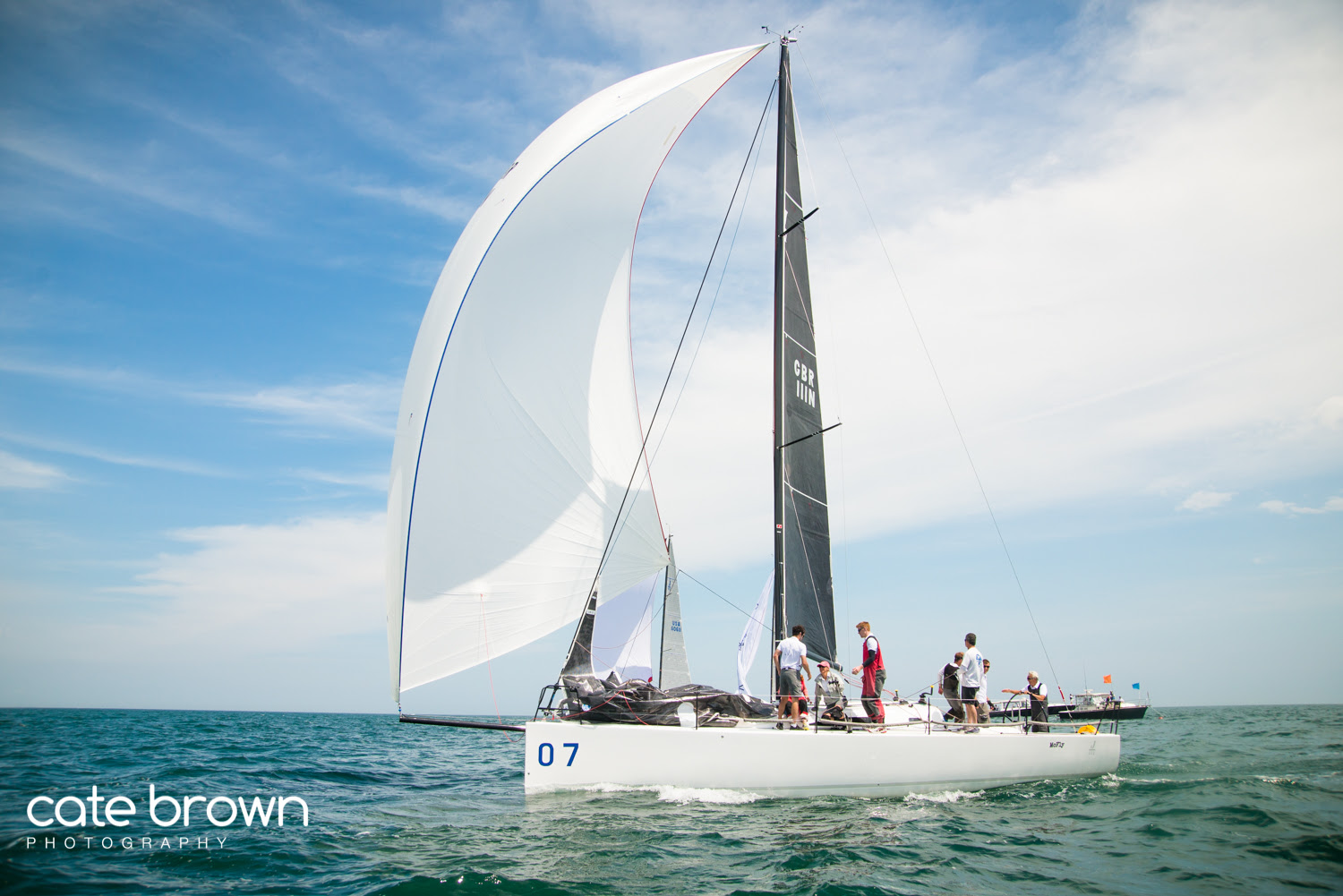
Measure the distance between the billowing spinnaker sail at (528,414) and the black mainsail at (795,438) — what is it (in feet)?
7.36

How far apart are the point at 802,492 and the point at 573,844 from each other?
6.87 m

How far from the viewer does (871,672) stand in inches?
388

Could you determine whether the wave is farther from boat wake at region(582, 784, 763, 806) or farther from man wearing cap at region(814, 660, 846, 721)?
man wearing cap at region(814, 660, 846, 721)

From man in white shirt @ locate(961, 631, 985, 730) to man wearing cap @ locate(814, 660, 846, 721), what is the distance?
1750 mm

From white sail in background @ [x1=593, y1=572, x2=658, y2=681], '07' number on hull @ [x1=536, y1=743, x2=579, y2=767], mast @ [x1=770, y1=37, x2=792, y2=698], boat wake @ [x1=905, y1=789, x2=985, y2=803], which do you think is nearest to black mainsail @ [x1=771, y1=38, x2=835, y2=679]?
mast @ [x1=770, y1=37, x2=792, y2=698]

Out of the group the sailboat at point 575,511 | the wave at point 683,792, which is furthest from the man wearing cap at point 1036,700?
the wave at point 683,792

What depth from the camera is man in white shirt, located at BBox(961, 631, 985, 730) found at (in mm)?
10312

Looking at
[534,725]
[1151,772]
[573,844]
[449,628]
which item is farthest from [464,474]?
[1151,772]

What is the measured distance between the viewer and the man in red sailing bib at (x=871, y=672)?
971cm

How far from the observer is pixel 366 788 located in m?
10.8

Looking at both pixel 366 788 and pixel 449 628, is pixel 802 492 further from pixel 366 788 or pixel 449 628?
pixel 366 788

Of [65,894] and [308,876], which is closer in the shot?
[65,894]

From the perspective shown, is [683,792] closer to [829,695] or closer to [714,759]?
[714,759]

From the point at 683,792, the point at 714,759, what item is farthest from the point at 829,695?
the point at 683,792
